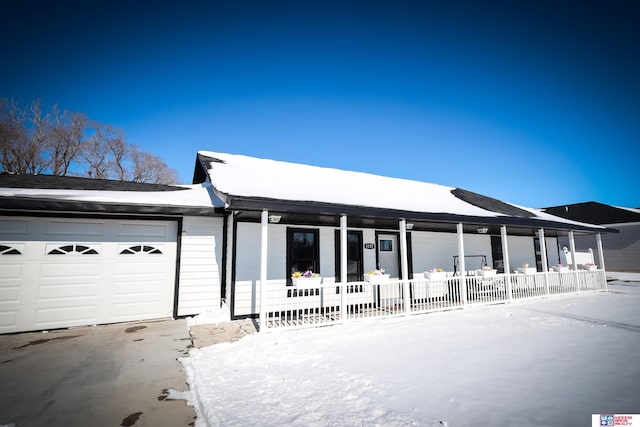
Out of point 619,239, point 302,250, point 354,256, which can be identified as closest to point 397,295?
point 354,256

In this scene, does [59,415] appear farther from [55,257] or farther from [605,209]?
[605,209]

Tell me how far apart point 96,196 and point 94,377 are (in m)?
4.19

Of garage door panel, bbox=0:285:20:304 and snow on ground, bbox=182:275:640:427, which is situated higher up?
garage door panel, bbox=0:285:20:304

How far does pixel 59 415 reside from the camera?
2973 millimetres

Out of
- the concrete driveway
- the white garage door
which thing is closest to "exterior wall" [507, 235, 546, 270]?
the concrete driveway

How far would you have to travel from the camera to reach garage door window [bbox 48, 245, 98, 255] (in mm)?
6371

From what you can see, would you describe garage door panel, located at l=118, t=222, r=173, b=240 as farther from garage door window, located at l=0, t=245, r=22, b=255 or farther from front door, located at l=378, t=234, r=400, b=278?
front door, located at l=378, t=234, r=400, b=278

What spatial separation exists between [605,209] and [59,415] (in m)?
33.7

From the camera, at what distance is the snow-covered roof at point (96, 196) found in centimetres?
590

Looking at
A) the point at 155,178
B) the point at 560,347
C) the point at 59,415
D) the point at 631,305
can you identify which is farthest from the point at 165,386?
the point at 155,178

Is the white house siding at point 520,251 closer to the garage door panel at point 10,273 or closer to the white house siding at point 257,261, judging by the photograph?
the white house siding at point 257,261

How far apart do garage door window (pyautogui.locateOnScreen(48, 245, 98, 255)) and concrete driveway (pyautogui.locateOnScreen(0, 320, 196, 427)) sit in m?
1.70

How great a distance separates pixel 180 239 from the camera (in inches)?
287

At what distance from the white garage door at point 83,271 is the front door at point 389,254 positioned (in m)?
6.36
